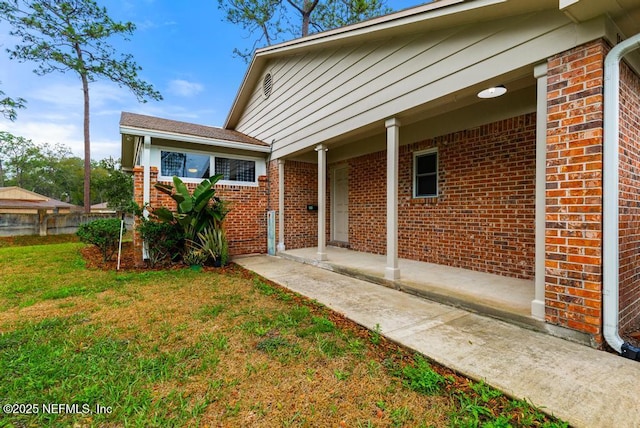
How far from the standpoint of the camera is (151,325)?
321cm

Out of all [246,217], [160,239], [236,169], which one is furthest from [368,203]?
[160,239]

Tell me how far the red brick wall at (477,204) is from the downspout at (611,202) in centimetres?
219

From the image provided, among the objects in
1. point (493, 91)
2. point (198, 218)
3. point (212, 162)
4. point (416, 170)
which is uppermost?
point (493, 91)

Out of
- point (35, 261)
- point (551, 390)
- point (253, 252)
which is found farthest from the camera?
point (253, 252)

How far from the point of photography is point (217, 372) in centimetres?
228

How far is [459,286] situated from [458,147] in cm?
282

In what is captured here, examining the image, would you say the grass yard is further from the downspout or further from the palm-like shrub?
the palm-like shrub

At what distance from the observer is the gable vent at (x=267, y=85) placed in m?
8.62

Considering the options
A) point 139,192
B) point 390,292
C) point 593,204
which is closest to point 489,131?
point 593,204

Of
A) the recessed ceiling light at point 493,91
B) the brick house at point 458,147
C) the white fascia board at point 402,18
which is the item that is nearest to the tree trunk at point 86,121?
the brick house at point 458,147

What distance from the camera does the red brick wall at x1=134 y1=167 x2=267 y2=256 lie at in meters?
7.69

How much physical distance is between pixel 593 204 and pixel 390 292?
261 centimetres

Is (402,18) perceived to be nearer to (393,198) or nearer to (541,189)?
(393,198)

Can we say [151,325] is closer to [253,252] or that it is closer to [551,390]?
[551,390]
